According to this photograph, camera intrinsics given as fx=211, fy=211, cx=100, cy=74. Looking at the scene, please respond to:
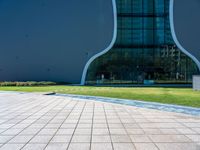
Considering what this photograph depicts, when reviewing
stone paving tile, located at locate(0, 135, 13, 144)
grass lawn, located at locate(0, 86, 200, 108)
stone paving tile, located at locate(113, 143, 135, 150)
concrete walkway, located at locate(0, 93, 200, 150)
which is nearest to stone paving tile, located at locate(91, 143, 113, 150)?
concrete walkway, located at locate(0, 93, 200, 150)

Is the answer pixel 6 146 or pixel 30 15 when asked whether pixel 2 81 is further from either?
pixel 6 146

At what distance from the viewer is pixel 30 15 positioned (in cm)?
2664

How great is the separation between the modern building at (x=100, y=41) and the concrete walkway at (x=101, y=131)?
19.2 metres

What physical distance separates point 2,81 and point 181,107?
24.3 metres

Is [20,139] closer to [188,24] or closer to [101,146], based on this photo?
[101,146]

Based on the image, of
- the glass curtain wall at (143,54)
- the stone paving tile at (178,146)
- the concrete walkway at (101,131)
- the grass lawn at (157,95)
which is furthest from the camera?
the glass curtain wall at (143,54)

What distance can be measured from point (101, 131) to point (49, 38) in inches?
889

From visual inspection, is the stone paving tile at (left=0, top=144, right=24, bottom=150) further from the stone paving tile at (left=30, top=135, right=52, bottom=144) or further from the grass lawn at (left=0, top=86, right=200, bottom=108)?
the grass lawn at (left=0, top=86, right=200, bottom=108)

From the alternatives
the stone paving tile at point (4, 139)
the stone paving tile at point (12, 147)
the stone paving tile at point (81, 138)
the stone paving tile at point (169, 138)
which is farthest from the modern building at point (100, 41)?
the stone paving tile at point (12, 147)

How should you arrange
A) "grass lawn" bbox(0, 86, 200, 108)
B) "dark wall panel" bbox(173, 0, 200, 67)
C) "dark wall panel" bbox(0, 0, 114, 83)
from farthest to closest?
"dark wall panel" bbox(173, 0, 200, 67), "dark wall panel" bbox(0, 0, 114, 83), "grass lawn" bbox(0, 86, 200, 108)

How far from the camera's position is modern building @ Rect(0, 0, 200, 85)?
86.7 feet

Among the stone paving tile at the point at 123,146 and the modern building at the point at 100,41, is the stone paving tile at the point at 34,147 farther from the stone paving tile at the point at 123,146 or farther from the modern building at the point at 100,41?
the modern building at the point at 100,41

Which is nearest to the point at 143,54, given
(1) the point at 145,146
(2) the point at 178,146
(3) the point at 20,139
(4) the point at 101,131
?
(4) the point at 101,131

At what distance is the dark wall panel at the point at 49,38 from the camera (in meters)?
26.4
